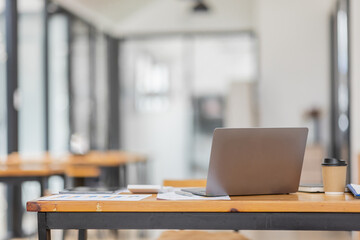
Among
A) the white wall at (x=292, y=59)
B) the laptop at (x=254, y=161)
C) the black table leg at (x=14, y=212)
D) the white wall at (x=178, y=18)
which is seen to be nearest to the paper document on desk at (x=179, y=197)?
the laptop at (x=254, y=161)

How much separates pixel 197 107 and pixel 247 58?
1236 mm

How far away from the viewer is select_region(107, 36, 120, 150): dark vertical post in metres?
10.5

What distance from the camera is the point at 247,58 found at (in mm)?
10719

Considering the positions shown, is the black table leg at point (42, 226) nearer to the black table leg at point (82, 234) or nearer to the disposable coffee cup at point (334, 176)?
the black table leg at point (82, 234)

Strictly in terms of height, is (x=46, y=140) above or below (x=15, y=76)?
below

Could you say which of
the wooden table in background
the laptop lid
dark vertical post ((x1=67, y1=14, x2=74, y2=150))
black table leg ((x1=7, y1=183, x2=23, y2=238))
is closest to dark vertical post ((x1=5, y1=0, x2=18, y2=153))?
the wooden table in background

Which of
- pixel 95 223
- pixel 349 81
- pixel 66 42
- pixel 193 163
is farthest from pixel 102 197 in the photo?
pixel 193 163

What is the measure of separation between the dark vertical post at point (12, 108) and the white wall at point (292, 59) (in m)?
4.13

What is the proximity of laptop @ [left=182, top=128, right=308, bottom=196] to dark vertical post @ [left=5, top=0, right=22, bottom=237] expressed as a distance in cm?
444

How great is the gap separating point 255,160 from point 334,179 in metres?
0.30

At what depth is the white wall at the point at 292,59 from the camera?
29.2 ft

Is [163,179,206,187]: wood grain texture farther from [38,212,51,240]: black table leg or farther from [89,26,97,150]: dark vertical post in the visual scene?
[89,26,97,150]: dark vertical post

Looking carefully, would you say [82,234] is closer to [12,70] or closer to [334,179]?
[334,179]

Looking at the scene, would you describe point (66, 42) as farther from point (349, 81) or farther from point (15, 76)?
point (349, 81)
